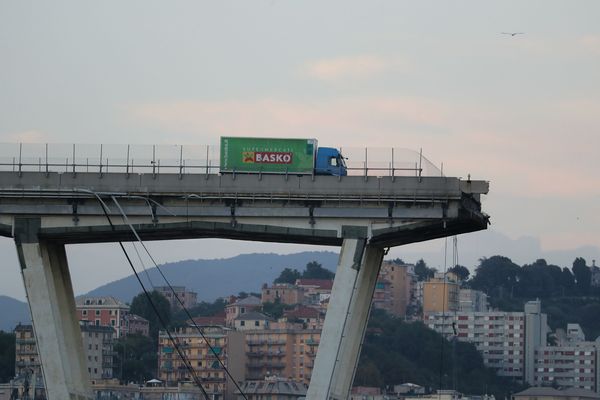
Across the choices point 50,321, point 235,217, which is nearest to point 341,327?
point 235,217

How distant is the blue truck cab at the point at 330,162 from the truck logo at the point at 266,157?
118 cm

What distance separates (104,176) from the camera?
75375 millimetres

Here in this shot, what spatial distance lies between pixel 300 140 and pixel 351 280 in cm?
635

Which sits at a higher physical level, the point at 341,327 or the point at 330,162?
the point at 330,162

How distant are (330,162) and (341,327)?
6.88 metres

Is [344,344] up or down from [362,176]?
down

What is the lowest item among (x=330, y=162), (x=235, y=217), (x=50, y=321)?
(x=50, y=321)

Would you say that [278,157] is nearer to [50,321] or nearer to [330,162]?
[330,162]

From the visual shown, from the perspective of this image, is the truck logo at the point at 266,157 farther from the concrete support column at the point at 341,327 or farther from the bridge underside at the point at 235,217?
the concrete support column at the point at 341,327

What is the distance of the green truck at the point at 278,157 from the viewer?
248 feet

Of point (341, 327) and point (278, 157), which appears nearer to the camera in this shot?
point (341, 327)

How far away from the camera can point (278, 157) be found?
248ft

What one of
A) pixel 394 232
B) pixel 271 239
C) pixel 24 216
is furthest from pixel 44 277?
pixel 394 232

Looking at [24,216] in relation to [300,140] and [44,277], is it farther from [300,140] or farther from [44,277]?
[300,140]
